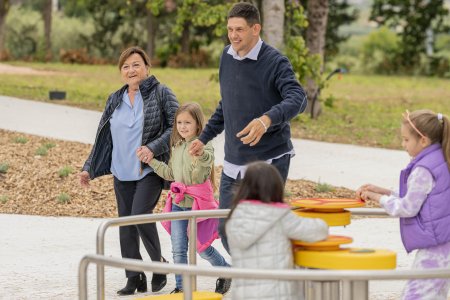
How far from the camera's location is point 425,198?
525cm

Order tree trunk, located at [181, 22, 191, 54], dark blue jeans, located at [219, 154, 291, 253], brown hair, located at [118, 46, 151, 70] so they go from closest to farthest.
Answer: dark blue jeans, located at [219, 154, 291, 253] < brown hair, located at [118, 46, 151, 70] < tree trunk, located at [181, 22, 191, 54]

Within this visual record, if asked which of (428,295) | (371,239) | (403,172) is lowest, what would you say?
(371,239)

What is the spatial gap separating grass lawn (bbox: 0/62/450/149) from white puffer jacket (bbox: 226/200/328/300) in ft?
40.1

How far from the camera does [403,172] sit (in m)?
5.37

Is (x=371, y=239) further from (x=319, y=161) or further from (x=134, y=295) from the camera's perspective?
(x=319, y=161)

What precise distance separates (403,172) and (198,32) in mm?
37454

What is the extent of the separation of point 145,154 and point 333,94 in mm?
20666

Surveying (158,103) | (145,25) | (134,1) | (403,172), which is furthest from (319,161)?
(145,25)

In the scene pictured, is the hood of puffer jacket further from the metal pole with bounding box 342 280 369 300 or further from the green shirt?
the green shirt

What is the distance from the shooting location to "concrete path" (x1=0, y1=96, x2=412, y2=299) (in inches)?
312

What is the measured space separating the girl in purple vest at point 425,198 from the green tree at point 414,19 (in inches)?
1421

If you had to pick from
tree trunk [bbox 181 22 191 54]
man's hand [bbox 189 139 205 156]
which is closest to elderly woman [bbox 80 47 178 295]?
man's hand [bbox 189 139 205 156]

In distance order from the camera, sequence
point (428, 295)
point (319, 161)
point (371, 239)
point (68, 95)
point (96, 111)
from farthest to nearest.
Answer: point (68, 95), point (96, 111), point (319, 161), point (371, 239), point (428, 295)

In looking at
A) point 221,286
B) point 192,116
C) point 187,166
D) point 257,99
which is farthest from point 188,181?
point 257,99
